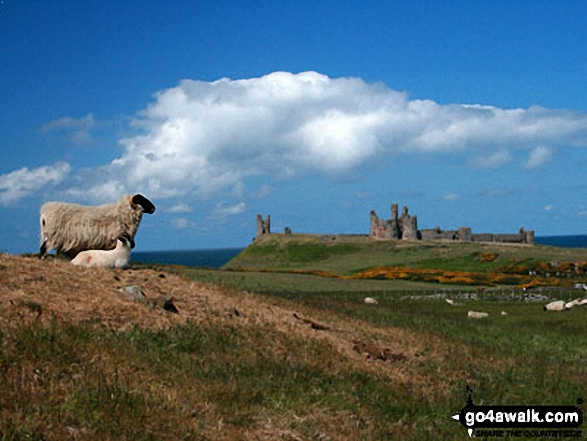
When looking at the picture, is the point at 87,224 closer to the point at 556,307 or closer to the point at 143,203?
the point at 143,203

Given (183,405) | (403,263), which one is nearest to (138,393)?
(183,405)

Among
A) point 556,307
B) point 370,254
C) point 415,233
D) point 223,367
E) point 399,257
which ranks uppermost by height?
point 415,233

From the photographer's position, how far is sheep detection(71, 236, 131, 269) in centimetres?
2228

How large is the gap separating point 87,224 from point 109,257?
1861 millimetres

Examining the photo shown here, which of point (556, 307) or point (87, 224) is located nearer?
point (87, 224)

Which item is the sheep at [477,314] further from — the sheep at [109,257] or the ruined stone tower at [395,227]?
the ruined stone tower at [395,227]

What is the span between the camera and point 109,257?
22.8m

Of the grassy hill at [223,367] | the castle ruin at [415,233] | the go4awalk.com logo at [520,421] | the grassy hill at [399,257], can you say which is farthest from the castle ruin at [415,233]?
the go4awalk.com logo at [520,421]

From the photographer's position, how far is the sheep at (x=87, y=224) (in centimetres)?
2344

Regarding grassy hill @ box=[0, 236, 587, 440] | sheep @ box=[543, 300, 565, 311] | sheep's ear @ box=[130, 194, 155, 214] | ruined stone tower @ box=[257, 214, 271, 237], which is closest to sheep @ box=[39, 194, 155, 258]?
sheep's ear @ box=[130, 194, 155, 214]

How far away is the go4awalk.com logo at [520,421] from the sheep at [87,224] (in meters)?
14.9

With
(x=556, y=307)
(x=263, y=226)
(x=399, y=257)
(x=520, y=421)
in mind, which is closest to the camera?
(x=520, y=421)

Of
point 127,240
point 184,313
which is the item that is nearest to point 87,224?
point 127,240

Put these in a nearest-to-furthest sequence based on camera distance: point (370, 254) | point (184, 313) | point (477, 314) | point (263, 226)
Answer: point (184, 313) → point (477, 314) → point (370, 254) → point (263, 226)
